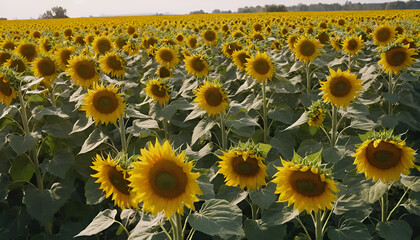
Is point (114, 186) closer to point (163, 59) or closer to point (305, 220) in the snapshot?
point (305, 220)

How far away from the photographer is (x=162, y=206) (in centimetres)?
203

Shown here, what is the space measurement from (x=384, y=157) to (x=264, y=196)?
0.83 meters

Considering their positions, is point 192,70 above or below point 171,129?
above

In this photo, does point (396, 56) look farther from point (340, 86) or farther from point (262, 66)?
point (262, 66)

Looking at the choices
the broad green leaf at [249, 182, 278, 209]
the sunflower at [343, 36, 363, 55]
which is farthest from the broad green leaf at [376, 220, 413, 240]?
the sunflower at [343, 36, 363, 55]

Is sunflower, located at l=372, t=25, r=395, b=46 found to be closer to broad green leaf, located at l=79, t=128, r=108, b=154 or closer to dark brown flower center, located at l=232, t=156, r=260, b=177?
dark brown flower center, located at l=232, t=156, r=260, b=177

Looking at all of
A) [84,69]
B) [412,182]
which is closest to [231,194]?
[412,182]

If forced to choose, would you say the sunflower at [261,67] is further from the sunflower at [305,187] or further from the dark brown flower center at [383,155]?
the sunflower at [305,187]

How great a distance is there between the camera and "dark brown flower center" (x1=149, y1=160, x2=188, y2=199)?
6.49 feet

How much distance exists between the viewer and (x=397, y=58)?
14.9ft

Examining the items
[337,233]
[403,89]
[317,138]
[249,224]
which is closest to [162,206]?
[249,224]

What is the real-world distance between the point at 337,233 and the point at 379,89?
3.98 meters

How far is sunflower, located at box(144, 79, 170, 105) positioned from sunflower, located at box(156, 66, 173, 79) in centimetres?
115

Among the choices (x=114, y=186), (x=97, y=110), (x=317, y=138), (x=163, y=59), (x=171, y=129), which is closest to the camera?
(x=114, y=186)
